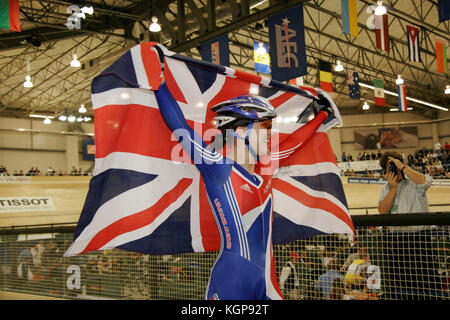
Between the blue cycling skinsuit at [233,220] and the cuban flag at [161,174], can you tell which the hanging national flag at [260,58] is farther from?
the blue cycling skinsuit at [233,220]

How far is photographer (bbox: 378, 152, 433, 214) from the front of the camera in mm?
2740

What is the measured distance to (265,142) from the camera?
6.23ft

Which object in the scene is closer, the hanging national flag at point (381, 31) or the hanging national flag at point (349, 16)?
the hanging national flag at point (349, 16)

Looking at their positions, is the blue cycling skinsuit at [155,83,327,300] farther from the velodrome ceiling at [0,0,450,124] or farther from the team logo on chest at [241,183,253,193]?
the velodrome ceiling at [0,0,450,124]

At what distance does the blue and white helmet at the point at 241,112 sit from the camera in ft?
5.84

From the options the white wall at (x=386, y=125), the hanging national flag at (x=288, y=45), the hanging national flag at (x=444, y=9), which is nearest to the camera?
the hanging national flag at (x=444, y=9)

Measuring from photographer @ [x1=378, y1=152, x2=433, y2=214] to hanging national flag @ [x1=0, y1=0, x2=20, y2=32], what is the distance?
23.4ft

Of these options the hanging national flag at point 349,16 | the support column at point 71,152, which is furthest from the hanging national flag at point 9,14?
the support column at point 71,152

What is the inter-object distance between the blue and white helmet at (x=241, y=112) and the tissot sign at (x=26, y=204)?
13780 millimetres

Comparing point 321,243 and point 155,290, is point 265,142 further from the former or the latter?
point 155,290

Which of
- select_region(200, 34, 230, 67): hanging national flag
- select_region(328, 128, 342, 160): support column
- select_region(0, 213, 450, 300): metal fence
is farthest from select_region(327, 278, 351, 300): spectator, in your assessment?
select_region(328, 128, 342, 160): support column

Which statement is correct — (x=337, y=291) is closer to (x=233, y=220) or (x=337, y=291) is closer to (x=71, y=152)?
(x=233, y=220)

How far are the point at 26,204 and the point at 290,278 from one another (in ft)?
44.8

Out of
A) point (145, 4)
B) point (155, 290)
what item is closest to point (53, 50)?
point (145, 4)
